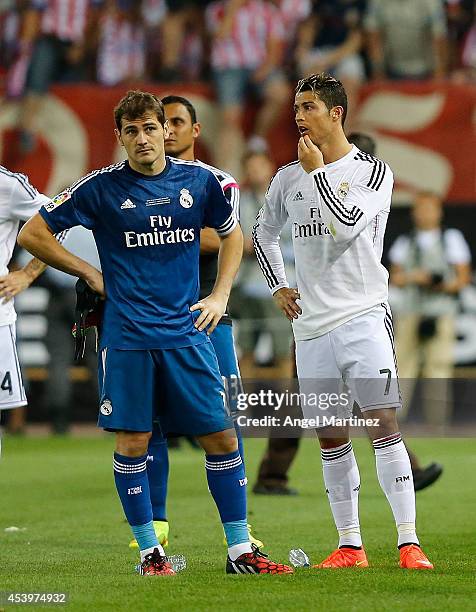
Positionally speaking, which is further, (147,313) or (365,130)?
(365,130)

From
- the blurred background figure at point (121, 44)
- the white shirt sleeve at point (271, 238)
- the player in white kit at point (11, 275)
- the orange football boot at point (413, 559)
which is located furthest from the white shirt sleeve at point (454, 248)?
the orange football boot at point (413, 559)

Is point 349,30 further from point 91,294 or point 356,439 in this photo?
point 91,294

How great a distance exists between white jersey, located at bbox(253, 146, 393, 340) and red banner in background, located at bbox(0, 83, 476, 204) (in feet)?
30.1

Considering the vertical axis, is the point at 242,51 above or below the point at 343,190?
above

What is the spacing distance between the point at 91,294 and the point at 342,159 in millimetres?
1455

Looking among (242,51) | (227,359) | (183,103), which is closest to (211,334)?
(227,359)

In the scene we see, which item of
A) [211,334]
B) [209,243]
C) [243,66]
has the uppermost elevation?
[243,66]

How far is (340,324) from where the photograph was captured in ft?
22.0

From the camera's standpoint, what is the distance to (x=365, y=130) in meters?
16.1

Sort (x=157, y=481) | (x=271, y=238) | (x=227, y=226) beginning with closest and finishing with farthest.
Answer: (x=227, y=226) → (x=271, y=238) → (x=157, y=481)

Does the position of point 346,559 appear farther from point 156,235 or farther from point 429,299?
point 429,299

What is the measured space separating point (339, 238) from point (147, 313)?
1023 millimetres

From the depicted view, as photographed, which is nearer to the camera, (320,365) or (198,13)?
(320,365)

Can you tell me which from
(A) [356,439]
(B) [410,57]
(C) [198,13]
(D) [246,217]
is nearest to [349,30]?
(B) [410,57]
